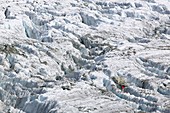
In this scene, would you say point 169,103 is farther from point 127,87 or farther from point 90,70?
point 90,70

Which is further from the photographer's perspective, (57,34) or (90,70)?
(57,34)

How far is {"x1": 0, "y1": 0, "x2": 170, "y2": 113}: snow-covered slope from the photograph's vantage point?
5025cm

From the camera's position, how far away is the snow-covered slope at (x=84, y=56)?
5025cm

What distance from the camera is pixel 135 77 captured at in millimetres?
58000

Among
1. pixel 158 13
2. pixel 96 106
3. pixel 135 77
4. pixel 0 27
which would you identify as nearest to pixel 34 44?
pixel 0 27

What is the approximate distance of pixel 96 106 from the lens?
47.8 m

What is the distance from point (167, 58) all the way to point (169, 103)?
1712 centimetres

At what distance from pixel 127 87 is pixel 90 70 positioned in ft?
28.2

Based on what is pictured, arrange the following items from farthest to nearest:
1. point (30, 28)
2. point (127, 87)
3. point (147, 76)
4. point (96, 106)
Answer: point (30, 28)
point (147, 76)
point (127, 87)
point (96, 106)

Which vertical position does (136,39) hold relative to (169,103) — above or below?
below

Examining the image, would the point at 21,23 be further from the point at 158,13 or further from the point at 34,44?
the point at 158,13

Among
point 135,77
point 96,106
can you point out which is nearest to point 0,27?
point 135,77

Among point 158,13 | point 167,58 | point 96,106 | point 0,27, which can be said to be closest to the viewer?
point 96,106

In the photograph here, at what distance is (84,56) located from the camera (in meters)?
71.6
